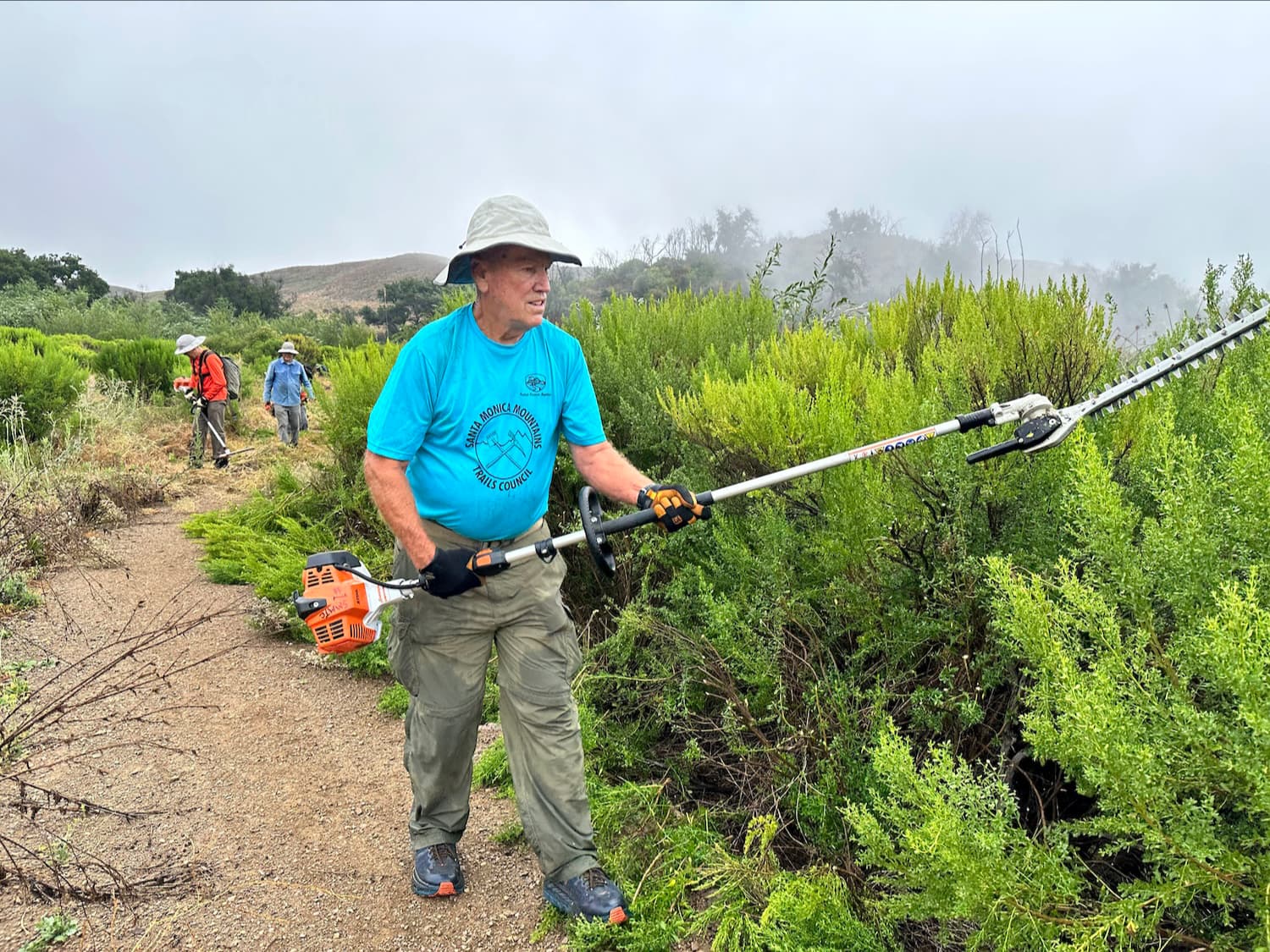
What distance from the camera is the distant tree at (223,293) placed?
4969 cm

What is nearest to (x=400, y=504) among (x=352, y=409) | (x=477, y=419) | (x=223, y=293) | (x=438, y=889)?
(x=477, y=419)

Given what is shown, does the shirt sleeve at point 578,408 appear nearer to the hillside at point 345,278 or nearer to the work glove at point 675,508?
the work glove at point 675,508

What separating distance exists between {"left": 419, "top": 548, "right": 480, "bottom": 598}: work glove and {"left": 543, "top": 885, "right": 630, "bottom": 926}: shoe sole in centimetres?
115

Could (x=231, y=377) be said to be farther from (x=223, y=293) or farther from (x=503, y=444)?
(x=223, y=293)

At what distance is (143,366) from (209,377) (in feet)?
19.8

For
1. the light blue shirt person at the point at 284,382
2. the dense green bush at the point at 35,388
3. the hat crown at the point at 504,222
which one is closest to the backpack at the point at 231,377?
the light blue shirt person at the point at 284,382

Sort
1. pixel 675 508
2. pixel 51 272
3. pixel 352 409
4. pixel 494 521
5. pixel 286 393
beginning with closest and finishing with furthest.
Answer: pixel 675 508 → pixel 494 521 → pixel 352 409 → pixel 286 393 → pixel 51 272

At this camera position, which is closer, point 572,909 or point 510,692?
point 572,909

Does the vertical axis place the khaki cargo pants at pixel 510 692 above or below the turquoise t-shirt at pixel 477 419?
below

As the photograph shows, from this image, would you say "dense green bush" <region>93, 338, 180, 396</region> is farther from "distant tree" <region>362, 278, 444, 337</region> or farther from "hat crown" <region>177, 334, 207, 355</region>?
"distant tree" <region>362, 278, 444, 337</region>

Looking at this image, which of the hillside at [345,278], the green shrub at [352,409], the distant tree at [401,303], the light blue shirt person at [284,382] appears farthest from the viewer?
the hillside at [345,278]

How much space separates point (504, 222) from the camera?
2777mm

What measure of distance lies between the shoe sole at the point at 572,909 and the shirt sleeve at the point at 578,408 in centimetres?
163

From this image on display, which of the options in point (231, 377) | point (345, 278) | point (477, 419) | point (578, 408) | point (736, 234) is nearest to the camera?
point (477, 419)
